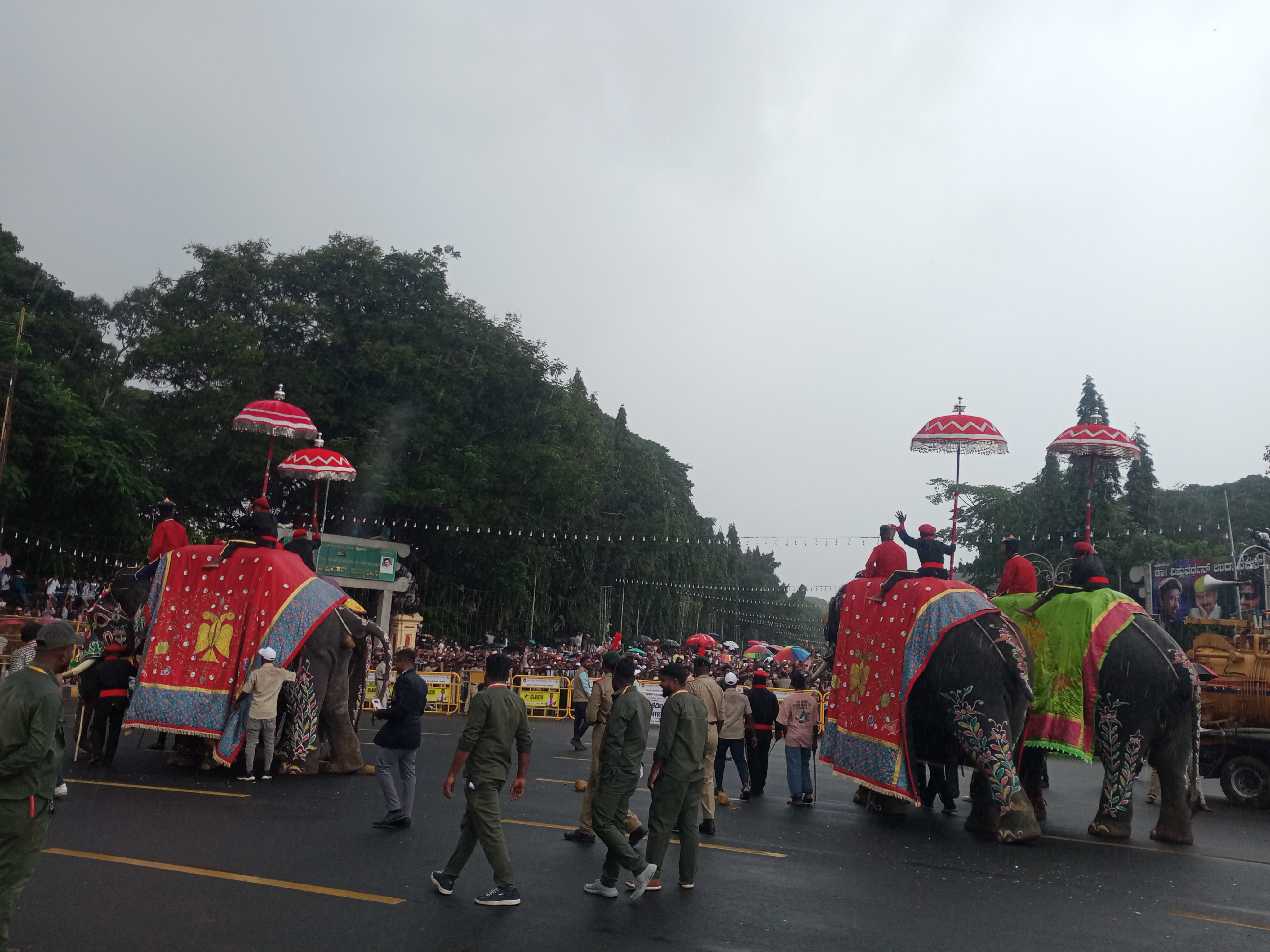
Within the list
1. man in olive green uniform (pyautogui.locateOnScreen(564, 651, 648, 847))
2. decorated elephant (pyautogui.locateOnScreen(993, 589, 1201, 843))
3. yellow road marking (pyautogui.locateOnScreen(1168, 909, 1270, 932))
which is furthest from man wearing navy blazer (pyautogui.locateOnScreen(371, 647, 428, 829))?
decorated elephant (pyautogui.locateOnScreen(993, 589, 1201, 843))

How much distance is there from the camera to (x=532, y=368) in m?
32.9

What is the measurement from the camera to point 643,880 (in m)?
6.72

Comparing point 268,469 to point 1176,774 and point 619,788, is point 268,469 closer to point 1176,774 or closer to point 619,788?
point 619,788

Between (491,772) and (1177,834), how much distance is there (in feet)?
22.4

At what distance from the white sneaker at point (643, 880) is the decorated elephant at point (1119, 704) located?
5.08 meters

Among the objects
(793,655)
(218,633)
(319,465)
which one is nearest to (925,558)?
(218,633)

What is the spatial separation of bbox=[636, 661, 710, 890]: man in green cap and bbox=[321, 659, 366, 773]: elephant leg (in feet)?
19.9

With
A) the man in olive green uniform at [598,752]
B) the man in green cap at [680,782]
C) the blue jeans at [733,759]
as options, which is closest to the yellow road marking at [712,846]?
the man in olive green uniform at [598,752]

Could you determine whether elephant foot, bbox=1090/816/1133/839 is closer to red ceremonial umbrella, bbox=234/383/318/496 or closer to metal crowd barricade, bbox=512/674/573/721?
red ceremonial umbrella, bbox=234/383/318/496

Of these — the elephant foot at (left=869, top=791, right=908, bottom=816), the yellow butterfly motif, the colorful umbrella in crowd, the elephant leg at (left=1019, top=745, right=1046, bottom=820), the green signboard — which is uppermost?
the green signboard

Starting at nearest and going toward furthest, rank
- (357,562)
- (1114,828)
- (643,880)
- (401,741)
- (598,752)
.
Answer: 1. (643,880)
2. (598,752)
3. (401,741)
4. (1114,828)
5. (357,562)

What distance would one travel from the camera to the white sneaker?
671 cm

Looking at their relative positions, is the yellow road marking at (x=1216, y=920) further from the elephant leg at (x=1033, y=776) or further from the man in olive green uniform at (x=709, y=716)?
the elephant leg at (x=1033, y=776)

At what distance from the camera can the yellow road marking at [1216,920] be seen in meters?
6.79
